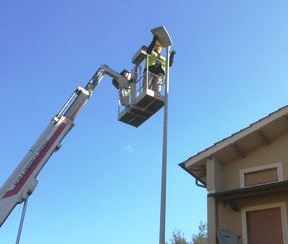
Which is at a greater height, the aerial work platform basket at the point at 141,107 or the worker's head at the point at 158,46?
the worker's head at the point at 158,46

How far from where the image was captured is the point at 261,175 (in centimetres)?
1407

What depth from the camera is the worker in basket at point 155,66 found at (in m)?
15.0

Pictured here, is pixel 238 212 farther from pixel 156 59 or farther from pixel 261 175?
pixel 156 59

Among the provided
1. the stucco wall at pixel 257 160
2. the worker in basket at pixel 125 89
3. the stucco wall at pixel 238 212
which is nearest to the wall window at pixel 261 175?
the stucco wall at pixel 257 160

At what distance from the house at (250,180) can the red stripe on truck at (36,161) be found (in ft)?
14.8

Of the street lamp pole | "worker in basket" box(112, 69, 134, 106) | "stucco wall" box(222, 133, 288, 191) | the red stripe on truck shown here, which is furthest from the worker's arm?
"stucco wall" box(222, 133, 288, 191)

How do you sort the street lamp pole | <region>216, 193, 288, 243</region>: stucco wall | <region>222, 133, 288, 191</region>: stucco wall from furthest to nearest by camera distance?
1. <region>222, 133, 288, 191</region>: stucco wall
2. <region>216, 193, 288, 243</region>: stucco wall
3. the street lamp pole

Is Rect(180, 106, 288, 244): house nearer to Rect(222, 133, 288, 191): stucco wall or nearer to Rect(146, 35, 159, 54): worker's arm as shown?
Rect(222, 133, 288, 191): stucco wall

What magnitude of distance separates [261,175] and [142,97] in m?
4.20

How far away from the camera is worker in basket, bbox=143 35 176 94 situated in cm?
1499

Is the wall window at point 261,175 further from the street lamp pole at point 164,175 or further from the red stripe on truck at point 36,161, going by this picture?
the red stripe on truck at point 36,161

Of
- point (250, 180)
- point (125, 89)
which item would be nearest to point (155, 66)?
A: point (125, 89)

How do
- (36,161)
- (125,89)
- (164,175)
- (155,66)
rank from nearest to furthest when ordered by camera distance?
(164,175), (155,66), (36,161), (125,89)

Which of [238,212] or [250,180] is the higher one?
[250,180]
